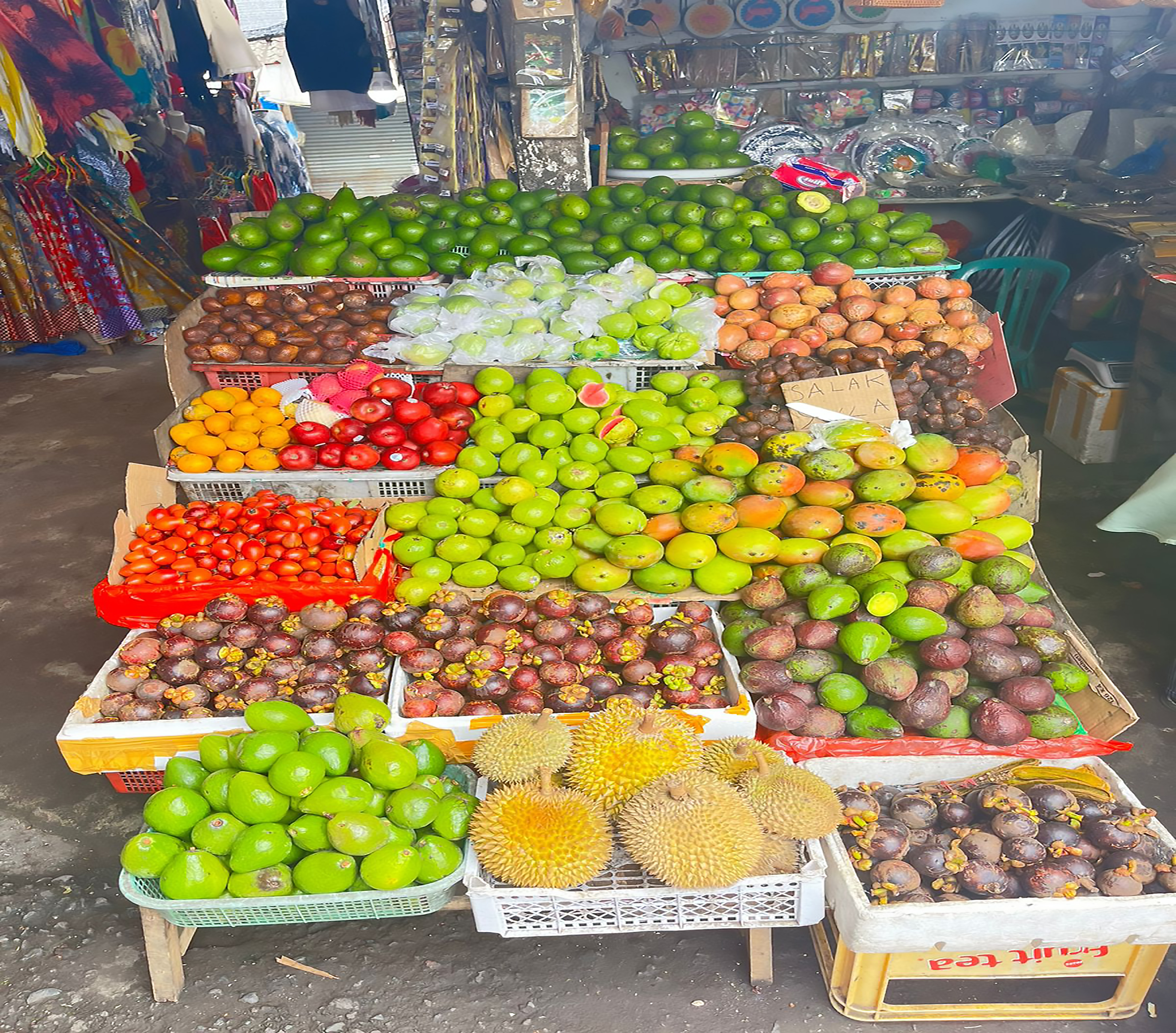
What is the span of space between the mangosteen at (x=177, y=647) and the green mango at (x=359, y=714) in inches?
22.7

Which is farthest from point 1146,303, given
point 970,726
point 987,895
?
point 987,895

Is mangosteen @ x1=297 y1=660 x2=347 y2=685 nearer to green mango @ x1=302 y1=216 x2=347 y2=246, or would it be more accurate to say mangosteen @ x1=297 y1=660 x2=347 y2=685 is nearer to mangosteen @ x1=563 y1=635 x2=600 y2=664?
mangosteen @ x1=563 y1=635 x2=600 y2=664

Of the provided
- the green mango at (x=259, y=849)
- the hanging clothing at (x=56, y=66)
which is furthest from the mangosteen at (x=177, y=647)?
the hanging clothing at (x=56, y=66)

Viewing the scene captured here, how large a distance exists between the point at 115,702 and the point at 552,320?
2353 mm

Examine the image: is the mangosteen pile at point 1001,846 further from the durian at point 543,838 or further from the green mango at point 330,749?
the green mango at point 330,749

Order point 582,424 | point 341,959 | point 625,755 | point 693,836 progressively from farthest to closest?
point 582,424
point 341,959
point 625,755
point 693,836

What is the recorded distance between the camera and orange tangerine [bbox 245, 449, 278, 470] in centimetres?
328

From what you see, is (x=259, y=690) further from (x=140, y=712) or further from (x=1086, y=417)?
(x=1086, y=417)

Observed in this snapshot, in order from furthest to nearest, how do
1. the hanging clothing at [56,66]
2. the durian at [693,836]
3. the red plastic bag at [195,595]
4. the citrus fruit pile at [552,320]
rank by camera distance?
the hanging clothing at [56,66], the citrus fruit pile at [552,320], the red plastic bag at [195,595], the durian at [693,836]

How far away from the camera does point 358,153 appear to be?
8.84 meters

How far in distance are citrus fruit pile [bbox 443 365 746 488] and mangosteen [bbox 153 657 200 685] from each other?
102 centimetres

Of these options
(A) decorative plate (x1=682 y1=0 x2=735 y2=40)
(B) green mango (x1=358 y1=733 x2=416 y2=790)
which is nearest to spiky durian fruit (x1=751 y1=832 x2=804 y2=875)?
(B) green mango (x1=358 y1=733 x2=416 y2=790)

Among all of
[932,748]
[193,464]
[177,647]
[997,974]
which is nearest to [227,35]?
[193,464]

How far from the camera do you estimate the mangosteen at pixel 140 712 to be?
2.26m
